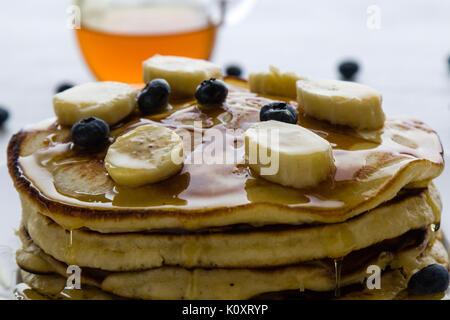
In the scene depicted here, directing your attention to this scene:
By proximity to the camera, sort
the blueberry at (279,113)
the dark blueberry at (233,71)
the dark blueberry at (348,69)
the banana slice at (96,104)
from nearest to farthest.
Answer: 1. the blueberry at (279,113)
2. the banana slice at (96,104)
3. the dark blueberry at (233,71)
4. the dark blueberry at (348,69)

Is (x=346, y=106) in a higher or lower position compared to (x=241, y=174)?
higher

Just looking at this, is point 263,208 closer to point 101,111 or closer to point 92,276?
point 92,276

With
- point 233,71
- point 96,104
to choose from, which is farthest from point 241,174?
point 233,71

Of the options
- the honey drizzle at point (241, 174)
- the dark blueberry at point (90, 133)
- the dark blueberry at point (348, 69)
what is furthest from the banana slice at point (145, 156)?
the dark blueberry at point (348, 69)

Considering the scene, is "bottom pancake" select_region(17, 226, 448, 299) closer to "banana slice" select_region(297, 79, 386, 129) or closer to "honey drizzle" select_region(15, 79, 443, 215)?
"honey drizzle" select_region(15, 79, 443, 215)

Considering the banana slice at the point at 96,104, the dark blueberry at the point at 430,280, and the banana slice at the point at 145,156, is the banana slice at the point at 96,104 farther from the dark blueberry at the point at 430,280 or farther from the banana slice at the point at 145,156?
the dark blueberry at the point at 430,280

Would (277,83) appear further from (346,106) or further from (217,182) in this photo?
(217,182)
